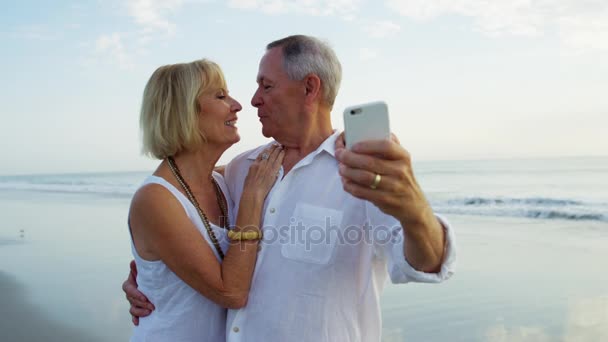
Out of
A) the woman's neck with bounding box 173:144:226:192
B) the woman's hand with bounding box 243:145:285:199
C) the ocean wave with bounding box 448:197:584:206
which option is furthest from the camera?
the ocean wave with bounding box 448:197:584:206

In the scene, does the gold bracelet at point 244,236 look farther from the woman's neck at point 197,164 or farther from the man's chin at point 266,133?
the man's chin at point 266,133

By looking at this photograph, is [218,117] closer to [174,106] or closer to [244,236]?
[174,106]

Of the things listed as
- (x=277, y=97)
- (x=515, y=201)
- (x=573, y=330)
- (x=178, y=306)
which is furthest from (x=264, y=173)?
(x=515, y=201)

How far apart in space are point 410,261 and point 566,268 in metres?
6.74

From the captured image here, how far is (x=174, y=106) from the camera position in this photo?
2.69 meters

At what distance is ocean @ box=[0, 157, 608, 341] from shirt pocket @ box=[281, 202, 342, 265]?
10.5 feet

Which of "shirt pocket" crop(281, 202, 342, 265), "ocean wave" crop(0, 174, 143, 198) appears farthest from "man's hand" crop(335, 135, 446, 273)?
"ocean wave" crop(0, 174, 143, 198)

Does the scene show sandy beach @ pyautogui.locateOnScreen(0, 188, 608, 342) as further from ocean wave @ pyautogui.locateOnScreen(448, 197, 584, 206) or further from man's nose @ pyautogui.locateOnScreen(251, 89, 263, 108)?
ocean wave @ pyautogui.locateOnScreen(448, 197, 584, 206)

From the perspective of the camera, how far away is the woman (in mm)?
2416

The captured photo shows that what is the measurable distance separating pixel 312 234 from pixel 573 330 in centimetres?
406

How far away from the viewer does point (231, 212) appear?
296 centimetres

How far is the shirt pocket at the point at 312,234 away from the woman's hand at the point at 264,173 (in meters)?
0.23

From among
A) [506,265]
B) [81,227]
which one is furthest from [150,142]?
[81,227]

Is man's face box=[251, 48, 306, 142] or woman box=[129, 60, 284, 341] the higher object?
man's face box=[251, 48, 306, 142]
